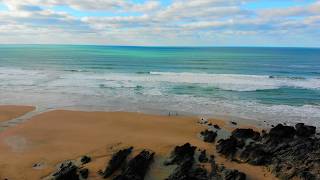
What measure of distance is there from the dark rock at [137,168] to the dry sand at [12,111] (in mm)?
14517

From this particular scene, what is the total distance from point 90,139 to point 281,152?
11421 mm

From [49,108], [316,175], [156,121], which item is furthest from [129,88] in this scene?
[316,175]

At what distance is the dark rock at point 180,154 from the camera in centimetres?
1777

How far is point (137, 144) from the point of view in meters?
21.0

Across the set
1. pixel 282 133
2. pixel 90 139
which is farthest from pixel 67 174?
pixel 282 133

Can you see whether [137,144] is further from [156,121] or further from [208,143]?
[156,121]

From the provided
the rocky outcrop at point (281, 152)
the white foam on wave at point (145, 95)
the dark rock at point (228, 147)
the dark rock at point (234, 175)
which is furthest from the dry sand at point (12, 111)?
the dark rock at point (234, 175)

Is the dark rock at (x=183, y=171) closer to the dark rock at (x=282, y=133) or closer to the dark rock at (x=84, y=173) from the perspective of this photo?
the dark rock at (x=84, y=173)

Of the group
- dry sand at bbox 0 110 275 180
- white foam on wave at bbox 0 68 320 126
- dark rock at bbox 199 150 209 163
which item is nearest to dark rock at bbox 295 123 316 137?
white foam on wave at bbox 0 68 320 126

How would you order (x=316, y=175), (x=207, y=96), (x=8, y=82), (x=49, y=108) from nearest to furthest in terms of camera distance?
1. (x=316, y=175)
2. (x=49, y=108)
3. (x=207, y=96)
4. (x=8, y=82)

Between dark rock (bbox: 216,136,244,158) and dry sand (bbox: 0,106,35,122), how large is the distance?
1686 centimetres

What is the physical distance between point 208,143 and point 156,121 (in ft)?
21.2

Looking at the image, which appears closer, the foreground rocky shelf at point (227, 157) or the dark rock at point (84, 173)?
the foreground rocky shelf at point (227, 157)

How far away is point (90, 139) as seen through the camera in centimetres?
2197
